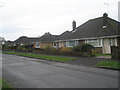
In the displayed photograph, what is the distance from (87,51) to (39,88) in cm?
1387

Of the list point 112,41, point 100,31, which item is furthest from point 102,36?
point 100,31

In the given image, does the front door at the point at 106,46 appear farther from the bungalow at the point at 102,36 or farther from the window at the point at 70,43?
the window at the point at 70,43

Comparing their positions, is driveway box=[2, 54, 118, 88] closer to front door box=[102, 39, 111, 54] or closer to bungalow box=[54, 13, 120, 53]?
bungalow box=[54, 13, 120, 53]

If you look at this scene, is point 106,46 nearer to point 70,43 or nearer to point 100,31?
point 100,31

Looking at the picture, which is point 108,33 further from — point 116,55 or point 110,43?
point 116,55

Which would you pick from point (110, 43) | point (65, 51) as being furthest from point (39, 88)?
point (110, 43)

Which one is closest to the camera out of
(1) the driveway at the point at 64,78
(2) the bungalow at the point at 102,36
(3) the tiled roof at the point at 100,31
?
(1) the driveway at the point at 64,78

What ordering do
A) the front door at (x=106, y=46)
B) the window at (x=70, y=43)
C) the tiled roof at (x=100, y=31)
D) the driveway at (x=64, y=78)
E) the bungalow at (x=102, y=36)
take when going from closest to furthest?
the driveway at (x=64, y=78) < the bungalow at (x=102, y=36) < the tiled roof at (x=100, y=31) < the front door at (x=106, y=46) < the window at (x=70, y=43)

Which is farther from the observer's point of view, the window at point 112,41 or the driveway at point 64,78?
the window at point 112,41

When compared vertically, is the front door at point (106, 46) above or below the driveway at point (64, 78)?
above

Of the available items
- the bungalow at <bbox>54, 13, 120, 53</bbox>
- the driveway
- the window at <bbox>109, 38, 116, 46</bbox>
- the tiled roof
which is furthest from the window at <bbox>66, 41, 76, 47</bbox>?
the driveway

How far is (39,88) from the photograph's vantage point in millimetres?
6547

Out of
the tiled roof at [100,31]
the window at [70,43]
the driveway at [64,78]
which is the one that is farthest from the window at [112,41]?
the driveway at [64,78]

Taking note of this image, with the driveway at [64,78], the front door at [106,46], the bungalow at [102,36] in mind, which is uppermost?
the bungalow at [102,36]
